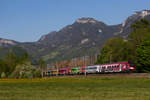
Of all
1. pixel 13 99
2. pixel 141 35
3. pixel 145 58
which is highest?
pixel 141 35

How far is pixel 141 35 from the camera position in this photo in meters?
127

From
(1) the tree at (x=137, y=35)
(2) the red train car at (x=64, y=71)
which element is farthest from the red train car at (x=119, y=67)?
(2) the red train car at (x=64, y=71)

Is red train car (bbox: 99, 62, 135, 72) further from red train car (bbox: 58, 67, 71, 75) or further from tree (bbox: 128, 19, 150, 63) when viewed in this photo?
red train car (bbox: 58, 67, 71, 75)

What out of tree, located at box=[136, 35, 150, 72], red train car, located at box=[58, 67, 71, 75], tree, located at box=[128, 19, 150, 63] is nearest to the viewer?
tree, located at box=[136, 35, 150, 72]

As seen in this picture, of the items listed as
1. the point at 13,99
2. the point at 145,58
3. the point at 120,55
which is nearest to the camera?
the point at 13,99

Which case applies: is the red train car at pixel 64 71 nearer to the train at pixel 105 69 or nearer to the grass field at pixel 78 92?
the train at pixel 105 69

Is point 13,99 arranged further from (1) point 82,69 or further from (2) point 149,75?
(1) point 82,69

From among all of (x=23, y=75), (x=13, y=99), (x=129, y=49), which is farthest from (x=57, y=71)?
(x=13, y=99)

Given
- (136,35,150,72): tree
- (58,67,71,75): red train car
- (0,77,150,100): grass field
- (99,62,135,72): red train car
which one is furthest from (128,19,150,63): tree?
(0,77,150,100): grass field

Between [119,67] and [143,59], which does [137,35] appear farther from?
[119,67]

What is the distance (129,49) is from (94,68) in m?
24.1

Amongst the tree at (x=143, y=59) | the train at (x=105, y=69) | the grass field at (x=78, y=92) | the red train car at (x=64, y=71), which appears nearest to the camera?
the grass field at (x=78, y=92)

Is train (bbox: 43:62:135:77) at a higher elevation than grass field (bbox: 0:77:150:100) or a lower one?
higher

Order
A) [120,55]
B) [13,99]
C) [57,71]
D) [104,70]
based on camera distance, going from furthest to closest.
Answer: [57,71] < [120,55] < [104,70] < [13,99]
